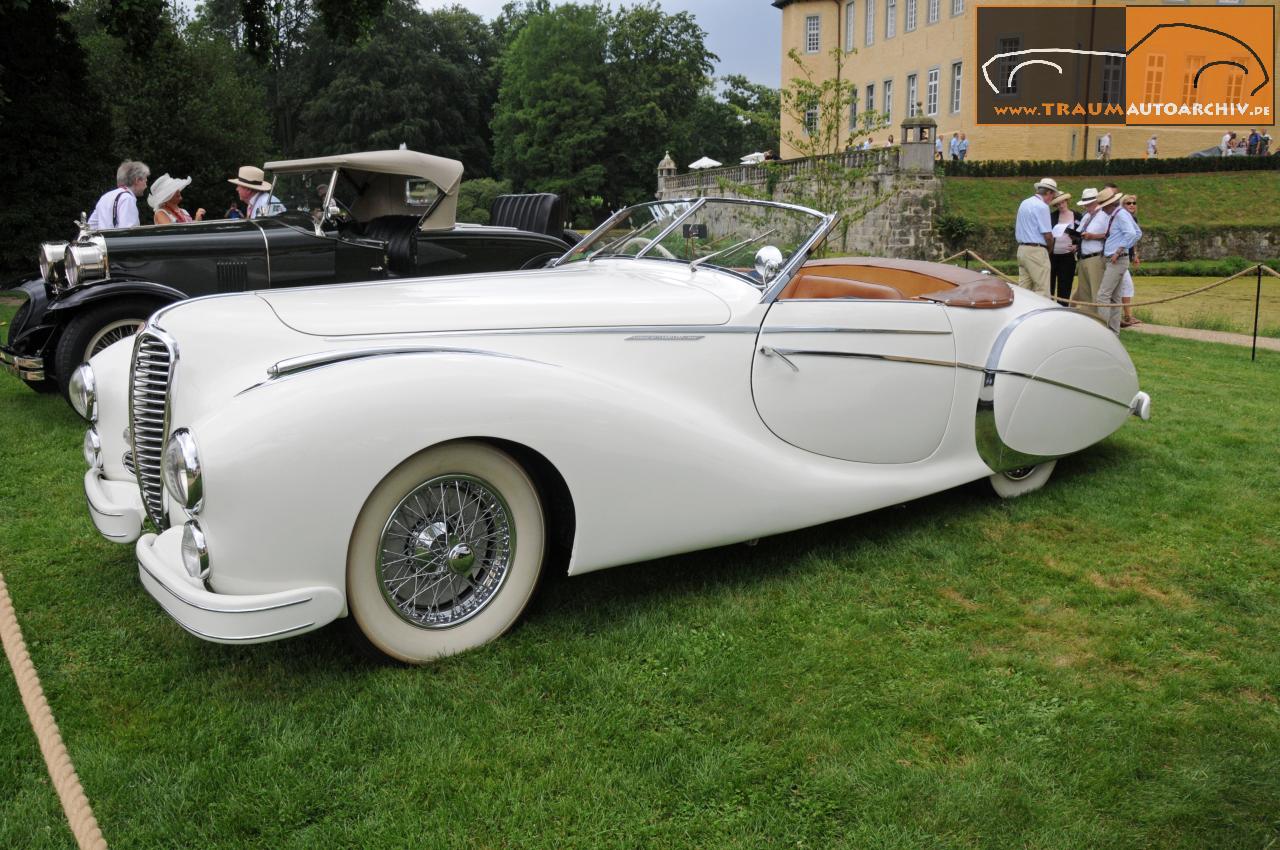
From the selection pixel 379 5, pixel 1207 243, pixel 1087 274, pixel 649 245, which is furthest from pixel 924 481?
pixel 1207 243

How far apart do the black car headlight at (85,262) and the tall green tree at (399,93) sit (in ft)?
161

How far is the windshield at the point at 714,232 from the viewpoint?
430 centimetres

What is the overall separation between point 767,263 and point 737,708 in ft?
6.05

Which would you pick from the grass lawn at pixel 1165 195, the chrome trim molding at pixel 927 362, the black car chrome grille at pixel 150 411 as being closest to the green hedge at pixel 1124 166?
the grass lawn at pixel 1165 195

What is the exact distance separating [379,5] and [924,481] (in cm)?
1370

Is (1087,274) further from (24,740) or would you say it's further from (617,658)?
(24,740)

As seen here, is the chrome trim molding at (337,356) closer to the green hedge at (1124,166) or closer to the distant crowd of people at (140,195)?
the distant crowd of people at (140,195)

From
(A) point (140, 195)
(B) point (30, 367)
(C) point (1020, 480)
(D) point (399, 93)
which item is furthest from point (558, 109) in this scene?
(C) point (1020, 480)

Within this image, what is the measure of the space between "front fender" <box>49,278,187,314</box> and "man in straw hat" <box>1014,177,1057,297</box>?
9624mm

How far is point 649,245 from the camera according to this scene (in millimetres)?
4625

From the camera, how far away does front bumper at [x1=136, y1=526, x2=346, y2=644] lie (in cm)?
279

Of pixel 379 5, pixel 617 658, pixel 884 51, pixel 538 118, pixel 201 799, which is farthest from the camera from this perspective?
pixel 538 118

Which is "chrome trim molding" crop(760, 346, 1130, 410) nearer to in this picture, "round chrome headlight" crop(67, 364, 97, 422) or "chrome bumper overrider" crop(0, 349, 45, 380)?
"round chrome headlight" crop(67, 364, 97, 422)

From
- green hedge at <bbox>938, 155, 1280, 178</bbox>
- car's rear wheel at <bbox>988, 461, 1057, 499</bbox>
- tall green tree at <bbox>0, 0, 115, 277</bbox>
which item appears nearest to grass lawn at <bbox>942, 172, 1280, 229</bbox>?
green hedge at <bbox>938, 155, 1280, 178</bbox>
